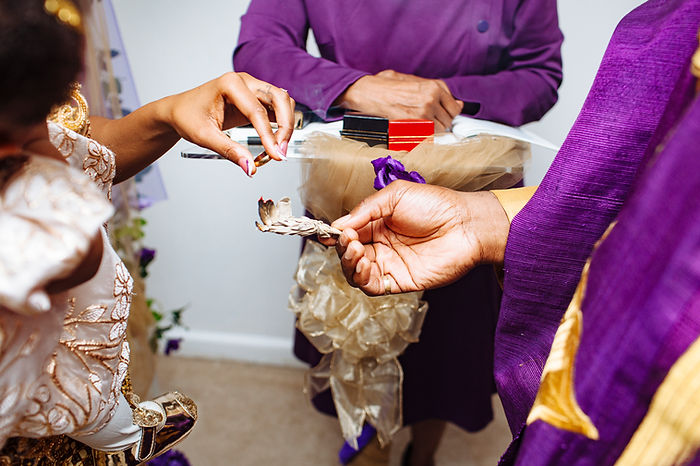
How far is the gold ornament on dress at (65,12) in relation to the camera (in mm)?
244

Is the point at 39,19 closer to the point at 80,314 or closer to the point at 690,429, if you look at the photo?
the point at 80,314

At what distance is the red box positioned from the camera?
61 cm

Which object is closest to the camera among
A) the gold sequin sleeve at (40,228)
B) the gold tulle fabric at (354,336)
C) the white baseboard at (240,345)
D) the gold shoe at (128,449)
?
the gold sequin sleeve at (40,228)

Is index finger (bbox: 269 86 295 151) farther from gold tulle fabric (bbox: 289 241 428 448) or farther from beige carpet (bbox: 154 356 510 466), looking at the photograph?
beige carpet (bbox: 154 356 510 466)

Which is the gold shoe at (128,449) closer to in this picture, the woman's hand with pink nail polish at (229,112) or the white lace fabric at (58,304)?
the white lace fabric at (58,304)

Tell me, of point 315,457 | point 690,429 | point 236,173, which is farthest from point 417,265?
point 315,457

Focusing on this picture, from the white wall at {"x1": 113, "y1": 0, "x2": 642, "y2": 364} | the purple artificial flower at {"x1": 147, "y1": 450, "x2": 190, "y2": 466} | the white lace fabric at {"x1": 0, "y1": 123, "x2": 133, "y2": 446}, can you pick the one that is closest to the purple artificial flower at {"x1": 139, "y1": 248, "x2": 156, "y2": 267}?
the white wall at {"x1": 113, "y1": 0, "x2": 642, "y2": 364}

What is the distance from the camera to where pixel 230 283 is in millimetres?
1358

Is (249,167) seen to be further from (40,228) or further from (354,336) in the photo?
(354,336)

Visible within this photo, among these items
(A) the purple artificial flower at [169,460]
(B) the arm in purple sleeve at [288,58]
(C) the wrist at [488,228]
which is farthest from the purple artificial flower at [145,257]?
(C) the wrist at [488,228]

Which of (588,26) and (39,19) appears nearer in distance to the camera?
(39,19)

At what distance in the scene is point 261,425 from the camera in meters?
1.30

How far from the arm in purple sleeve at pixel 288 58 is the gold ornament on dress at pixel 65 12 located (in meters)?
0.37

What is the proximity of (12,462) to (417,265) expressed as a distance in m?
0.44
